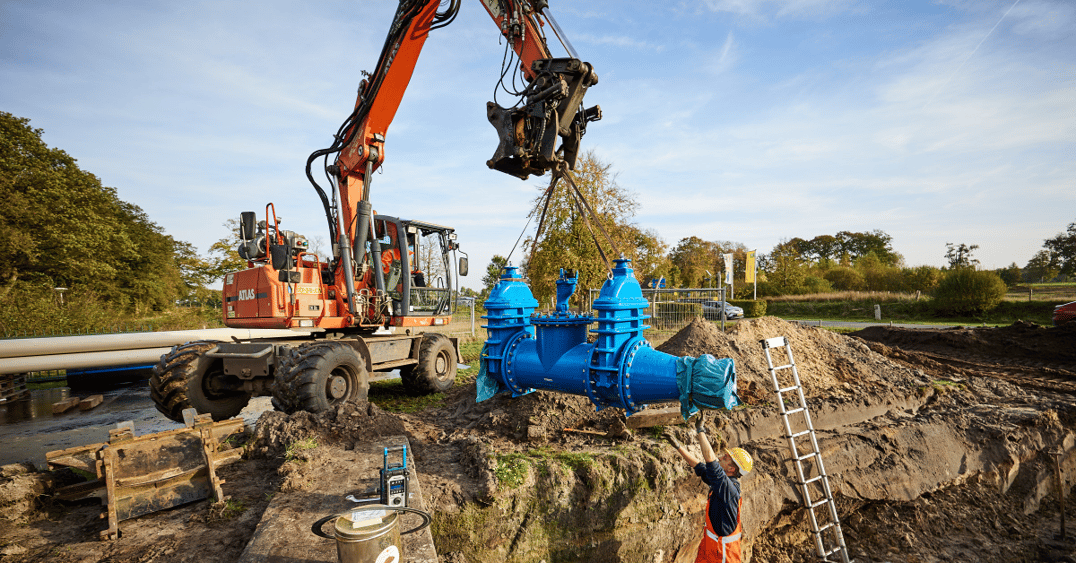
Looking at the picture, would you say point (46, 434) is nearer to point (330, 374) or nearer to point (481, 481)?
point (330, 374)

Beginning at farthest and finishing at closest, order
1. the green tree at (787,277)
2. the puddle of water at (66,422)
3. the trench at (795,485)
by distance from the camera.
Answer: the green tree at (787,277) → the puddle of water at (66,422) → the trench at (795,485)

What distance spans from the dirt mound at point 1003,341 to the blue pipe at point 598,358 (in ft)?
45.7

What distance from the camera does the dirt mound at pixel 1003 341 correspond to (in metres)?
12.4

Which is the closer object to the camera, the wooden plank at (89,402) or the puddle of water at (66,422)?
the puddle of water at (66,422)

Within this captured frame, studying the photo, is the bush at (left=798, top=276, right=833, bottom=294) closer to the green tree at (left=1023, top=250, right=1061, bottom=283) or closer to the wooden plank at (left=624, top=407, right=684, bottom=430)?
the green tree at (left=1023, top=250, right=1061, bottom=283)

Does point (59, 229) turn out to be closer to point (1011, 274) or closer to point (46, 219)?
point (46, 219)

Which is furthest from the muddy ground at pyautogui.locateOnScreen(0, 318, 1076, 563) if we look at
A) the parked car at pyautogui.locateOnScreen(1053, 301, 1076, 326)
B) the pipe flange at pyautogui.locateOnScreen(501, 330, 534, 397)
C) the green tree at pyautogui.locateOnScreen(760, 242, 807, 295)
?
the green tree at pyautogui.locateOnScreen(760, 242, 807, 295)

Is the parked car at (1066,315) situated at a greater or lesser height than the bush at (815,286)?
lesser

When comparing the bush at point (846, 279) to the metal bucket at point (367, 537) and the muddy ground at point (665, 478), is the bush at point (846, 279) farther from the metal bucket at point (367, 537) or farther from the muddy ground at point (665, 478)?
the metal bucket at point (367, 537)

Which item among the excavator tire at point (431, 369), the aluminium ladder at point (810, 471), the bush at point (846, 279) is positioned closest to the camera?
the aluminium ladder at point (810, 471)

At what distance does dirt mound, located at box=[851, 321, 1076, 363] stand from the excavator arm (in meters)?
14.7

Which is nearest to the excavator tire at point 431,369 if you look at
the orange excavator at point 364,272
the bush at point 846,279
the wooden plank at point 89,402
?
the orange excavator at point 364,272

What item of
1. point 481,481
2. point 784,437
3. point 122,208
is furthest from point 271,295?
point 122,208

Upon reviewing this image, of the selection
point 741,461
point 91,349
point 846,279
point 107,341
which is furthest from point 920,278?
point 91,349
